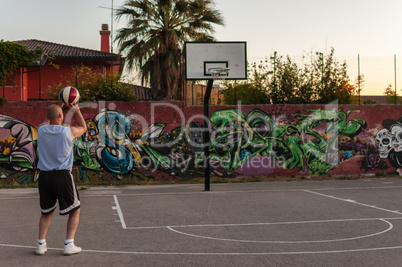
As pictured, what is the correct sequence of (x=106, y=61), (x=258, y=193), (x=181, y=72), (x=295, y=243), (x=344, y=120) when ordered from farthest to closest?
(x=106, y=61)
(x=181, y=72)
(x=344, y=120)
(x=258, y=193)
(x=295, y=243)

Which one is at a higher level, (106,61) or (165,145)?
(106,61)

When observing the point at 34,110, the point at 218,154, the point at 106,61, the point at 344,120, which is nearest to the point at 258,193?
the point at 218,154

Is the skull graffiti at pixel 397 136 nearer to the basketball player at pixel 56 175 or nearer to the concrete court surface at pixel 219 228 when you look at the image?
the concrete court surface at pixel 219 228

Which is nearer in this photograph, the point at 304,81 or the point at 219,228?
A: the point at 219,228

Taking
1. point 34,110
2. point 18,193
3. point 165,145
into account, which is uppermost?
point 34,110

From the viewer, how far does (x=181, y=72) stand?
20.8 meters

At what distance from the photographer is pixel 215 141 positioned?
17.0 m

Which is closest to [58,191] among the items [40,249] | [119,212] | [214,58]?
[40,249]

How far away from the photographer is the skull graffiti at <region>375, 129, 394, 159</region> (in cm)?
1805

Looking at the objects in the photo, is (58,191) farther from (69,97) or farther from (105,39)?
(105,39)

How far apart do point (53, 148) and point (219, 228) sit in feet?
10.7

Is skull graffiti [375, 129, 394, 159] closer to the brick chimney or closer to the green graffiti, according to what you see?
the green graffiti

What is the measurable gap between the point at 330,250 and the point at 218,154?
10.4 m

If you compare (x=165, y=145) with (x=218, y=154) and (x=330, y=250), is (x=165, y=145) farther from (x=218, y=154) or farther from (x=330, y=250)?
(x=330, y=250)
